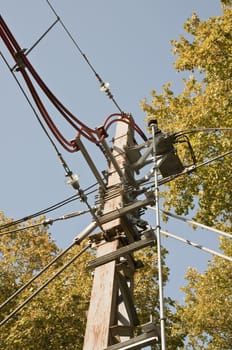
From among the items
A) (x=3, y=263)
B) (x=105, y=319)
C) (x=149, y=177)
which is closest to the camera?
(x=105, y=319)

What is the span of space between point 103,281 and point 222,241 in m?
14.1

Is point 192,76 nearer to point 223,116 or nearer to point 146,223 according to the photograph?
point 223,116

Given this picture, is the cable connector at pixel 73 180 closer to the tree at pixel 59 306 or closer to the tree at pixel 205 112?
the tree at pixel 205 112

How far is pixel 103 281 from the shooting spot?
4.64m

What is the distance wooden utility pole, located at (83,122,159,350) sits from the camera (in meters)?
4.24

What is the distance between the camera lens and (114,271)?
15.4 feet

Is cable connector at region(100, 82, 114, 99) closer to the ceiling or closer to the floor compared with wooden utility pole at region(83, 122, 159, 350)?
closer to the ceiling

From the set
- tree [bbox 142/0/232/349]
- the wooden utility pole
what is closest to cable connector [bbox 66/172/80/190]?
the wooden utility pole

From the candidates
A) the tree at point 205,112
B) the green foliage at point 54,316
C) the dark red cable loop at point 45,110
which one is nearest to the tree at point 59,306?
the green foliage at point 54,316

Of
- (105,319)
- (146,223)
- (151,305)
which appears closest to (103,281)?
(105,319)

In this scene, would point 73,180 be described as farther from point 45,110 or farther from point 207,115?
point 207,115

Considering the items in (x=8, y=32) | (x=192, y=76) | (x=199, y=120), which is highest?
(x=192, y=76)

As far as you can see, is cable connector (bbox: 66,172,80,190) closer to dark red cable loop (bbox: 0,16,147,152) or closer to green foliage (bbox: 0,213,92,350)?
dark red cable loop (bbox: 0,16,147,152)

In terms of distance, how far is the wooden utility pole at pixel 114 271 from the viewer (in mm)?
4238
